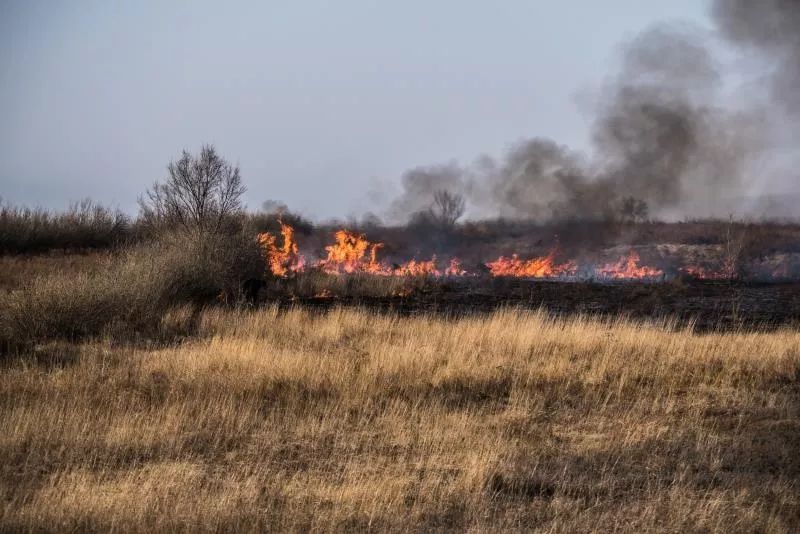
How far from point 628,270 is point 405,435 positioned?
26.9 metres

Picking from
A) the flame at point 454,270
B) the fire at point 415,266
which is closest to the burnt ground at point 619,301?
the fire at point 415,266

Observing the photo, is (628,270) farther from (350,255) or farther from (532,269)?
(350,255)

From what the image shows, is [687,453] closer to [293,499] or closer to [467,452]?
[467,452]

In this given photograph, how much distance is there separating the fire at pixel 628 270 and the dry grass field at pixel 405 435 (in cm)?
1829

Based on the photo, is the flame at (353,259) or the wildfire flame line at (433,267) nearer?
the wildfire flame line at (433,267)

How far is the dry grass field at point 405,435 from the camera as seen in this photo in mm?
5160

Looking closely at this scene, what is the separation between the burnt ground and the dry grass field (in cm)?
587

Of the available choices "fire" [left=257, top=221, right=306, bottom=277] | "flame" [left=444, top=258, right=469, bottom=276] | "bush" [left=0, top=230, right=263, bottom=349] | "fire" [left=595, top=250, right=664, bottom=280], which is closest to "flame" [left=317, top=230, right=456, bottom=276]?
A: "flame" [left=444, top=258, right=469, bottom=276]

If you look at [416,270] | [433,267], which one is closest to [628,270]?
[433,267]

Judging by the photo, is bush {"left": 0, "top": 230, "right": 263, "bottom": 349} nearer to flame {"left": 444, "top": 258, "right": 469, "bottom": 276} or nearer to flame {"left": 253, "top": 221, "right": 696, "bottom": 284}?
flame {"left": 253, "top": 221, "right": 696, "bottom": 284}

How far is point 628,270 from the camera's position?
3191 cm

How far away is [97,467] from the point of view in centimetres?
611

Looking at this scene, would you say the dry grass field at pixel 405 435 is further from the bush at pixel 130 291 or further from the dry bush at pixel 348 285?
the dry bush at pixel 348 285

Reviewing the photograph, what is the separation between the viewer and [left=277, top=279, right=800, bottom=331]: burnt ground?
18438 millimetres
